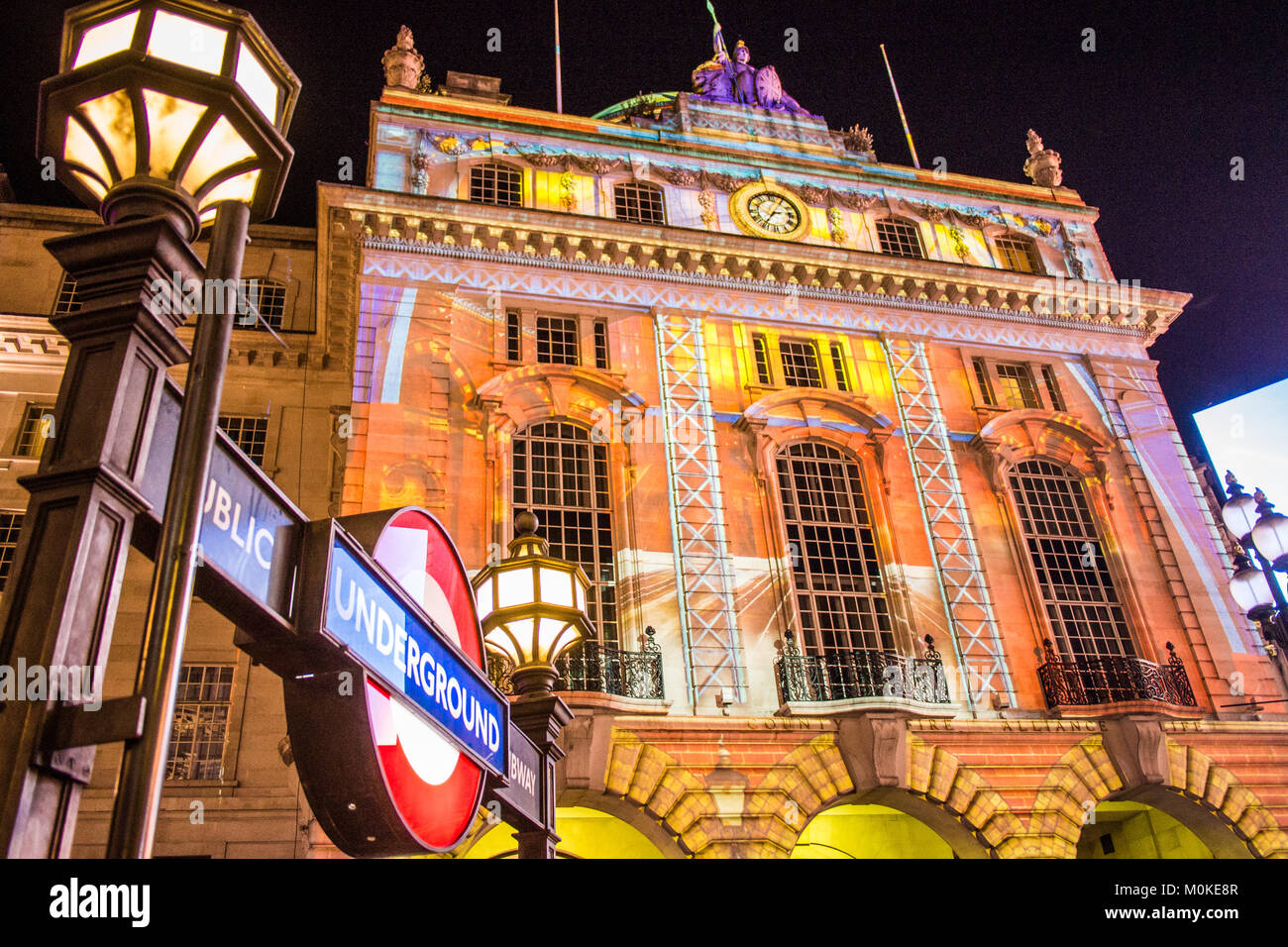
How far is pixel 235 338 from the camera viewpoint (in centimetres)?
2564

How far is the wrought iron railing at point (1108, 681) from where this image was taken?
2080cm

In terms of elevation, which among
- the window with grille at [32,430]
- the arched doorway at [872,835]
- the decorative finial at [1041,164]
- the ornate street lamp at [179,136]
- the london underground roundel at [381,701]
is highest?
the decorative finial at [1041,164]

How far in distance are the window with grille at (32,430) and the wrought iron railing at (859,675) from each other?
61.2 ft

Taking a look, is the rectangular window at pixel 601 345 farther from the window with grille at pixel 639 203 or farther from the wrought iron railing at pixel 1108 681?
the wrought iron railing at pixel 1108 681

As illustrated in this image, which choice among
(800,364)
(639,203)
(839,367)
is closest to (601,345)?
(639,203)

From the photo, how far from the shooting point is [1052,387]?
86.5ft

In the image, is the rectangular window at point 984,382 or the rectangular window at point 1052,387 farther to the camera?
the rectangular window at point 1052,387

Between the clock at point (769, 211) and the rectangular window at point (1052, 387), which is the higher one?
the clock at point (769, 211)

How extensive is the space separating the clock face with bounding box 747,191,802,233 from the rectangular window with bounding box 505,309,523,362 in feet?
25.0

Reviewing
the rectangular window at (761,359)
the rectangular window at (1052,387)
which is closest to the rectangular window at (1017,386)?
the rectangular window at (1052,387)

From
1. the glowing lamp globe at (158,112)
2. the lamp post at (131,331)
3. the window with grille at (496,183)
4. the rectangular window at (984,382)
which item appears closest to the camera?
the lamp post at (131,331)

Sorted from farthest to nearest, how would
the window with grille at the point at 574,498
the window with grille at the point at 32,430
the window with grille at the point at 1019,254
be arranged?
the window with grille at the point at 1019,254 < the window with grille at the point at 32,430 < the window with grille at the point at 574,498
